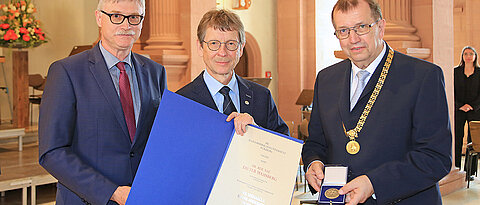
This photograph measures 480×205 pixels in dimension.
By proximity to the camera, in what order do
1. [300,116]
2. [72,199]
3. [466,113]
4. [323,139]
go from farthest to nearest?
[300,116]
[466,113]
[323,139]
[72,199]

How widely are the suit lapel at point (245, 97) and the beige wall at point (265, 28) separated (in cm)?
1056

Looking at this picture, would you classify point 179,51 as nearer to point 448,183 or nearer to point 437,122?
point 448,183

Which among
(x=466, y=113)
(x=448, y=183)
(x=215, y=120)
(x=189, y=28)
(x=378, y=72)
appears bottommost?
(x=448, y=183)

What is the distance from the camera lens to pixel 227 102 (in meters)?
2.45

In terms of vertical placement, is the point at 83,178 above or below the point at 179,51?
below

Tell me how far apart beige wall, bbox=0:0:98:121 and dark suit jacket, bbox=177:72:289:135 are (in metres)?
11.6

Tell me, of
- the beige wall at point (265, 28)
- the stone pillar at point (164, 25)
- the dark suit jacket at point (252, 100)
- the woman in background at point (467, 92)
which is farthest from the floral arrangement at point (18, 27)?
the woman in background at point (467, 92)

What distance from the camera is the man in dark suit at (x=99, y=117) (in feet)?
7.02

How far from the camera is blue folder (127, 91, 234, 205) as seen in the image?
6.48 feet

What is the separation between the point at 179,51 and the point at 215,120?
5684mm

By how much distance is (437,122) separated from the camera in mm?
2201

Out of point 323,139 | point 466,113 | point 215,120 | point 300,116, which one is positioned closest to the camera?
point 215,120

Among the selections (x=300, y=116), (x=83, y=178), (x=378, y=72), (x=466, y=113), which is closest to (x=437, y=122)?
(x=378, y=72)

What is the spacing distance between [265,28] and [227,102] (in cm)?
1132
